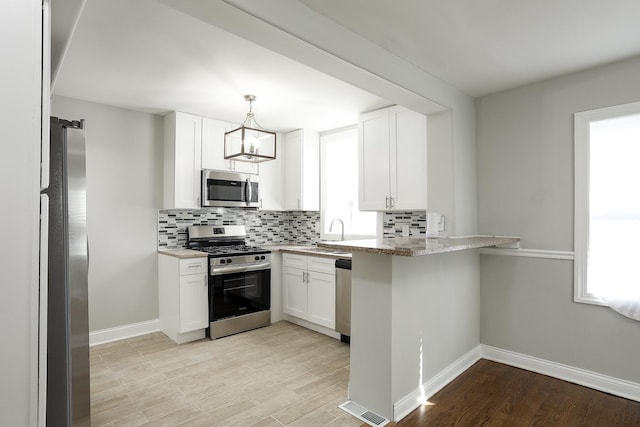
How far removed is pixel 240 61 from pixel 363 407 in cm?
264

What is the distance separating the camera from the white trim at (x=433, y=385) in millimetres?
2299

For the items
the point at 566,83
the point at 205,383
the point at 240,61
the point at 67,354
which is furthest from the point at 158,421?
the point at 566,83

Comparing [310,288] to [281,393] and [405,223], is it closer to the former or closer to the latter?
[405,223]

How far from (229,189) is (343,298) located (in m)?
1.92

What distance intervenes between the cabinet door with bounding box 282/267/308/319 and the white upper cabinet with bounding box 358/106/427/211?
117 centimetres

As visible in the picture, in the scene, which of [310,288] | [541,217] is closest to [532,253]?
[541,217]

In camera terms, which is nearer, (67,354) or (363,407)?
(67,354)

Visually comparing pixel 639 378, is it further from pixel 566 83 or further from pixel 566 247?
pixel 566 83

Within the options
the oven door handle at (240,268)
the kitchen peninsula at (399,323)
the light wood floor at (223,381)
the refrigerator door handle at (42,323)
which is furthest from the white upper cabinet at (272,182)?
the refrigerator door handle at (42,323)

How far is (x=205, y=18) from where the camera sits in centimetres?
170

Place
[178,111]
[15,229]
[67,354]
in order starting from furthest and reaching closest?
[178,111]
[67,354]
[15,229]

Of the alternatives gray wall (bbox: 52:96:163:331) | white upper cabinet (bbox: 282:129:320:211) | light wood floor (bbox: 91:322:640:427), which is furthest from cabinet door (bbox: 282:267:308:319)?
gray wall (bbox: 52:96:163:331)

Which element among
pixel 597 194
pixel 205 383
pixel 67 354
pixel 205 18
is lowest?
pixel 205 383

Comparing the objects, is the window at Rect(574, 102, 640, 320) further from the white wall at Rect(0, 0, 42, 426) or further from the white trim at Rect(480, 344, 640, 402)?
the white wall at Rect(0, 0, 42, 426)
